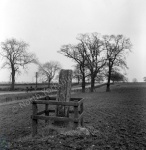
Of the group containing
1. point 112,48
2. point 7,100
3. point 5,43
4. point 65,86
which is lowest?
point 7,100

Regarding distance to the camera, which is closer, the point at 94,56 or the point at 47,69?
the point at 94,56

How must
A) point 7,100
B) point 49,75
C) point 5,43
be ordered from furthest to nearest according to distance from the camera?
point 49,75 < point 5,43 < point 7,100

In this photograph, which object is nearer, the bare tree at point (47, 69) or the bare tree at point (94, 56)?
the bare tree at point (94, 56)

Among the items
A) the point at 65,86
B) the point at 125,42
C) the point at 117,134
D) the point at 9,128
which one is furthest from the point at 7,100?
the point at 125,42

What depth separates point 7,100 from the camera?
23.6 m

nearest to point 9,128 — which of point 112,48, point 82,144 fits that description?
point 82,144

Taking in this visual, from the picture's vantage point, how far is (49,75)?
253ft

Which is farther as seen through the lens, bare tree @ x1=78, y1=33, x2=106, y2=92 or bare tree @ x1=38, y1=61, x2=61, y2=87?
bare tree @ x1=38, y1=61, x2=61, y2=87

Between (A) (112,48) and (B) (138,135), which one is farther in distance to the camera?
(A) (112,48)

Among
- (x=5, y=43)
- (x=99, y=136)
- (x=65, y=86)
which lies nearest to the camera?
(x=99, y=136)

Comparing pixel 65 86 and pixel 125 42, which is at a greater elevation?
pixel 125 42

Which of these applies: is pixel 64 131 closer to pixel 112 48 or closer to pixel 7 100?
pixel 7 100

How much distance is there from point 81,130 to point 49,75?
2860 inches

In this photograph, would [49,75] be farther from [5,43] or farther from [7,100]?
[7,100]
